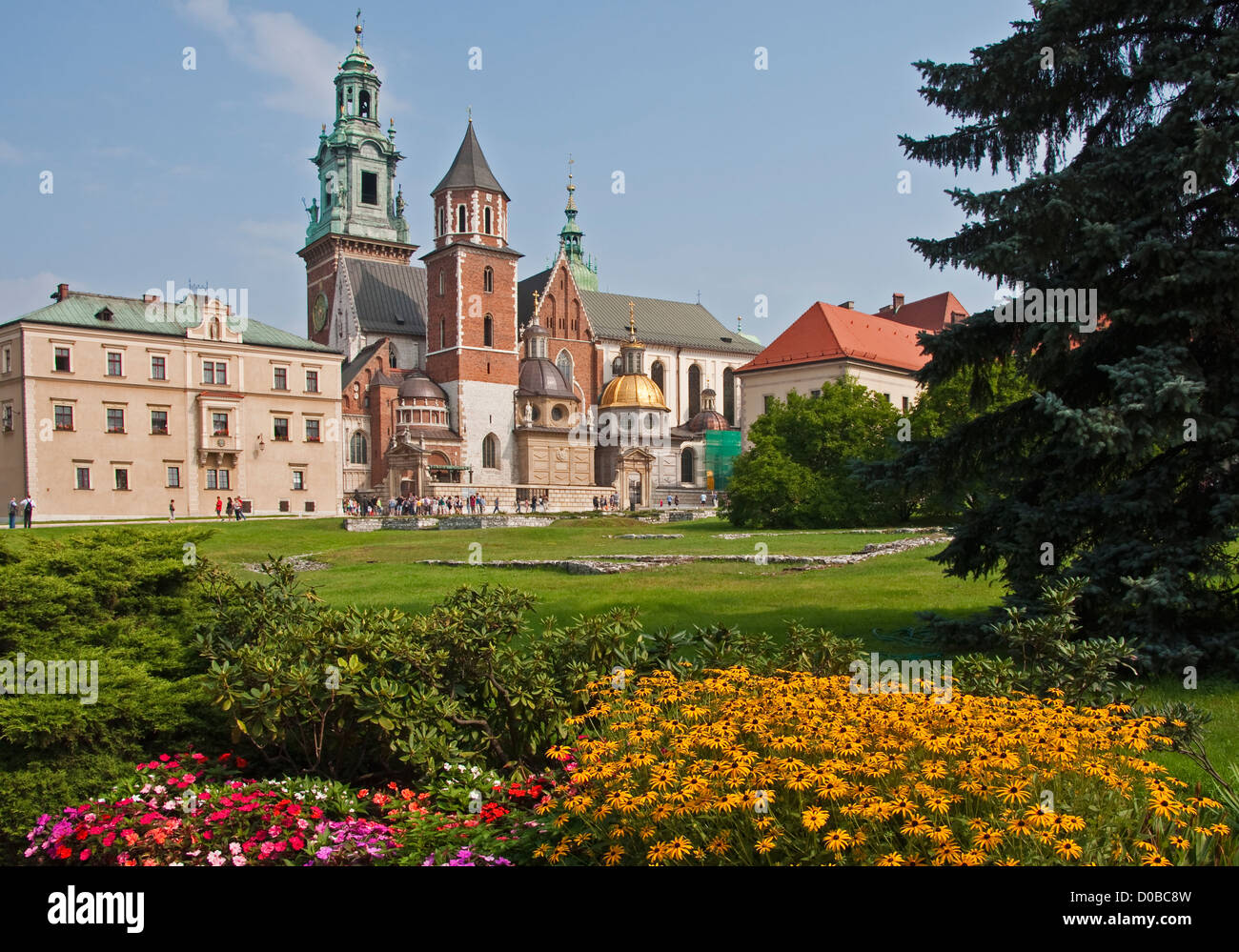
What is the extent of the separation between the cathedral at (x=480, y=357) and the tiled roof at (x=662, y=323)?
A: 0.62 feet

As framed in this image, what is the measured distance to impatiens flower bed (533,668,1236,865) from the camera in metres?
3.53

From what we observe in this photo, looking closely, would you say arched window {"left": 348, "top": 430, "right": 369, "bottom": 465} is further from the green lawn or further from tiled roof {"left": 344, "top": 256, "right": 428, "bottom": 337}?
the green lawn

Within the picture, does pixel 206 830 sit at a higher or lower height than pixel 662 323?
lower

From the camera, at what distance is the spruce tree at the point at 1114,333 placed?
23.1 ft

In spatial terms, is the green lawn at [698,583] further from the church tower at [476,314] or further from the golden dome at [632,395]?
the golden dome at [632,395]

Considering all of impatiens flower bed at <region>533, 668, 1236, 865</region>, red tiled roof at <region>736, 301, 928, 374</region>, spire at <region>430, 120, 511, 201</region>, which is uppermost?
spire at <region>430, 120, 511, 201</region>

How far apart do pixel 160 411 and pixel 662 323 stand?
4540 centimetres

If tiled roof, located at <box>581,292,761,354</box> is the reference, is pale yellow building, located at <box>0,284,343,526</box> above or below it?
below

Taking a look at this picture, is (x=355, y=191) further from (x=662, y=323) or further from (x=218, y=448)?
(x=218, y=448)

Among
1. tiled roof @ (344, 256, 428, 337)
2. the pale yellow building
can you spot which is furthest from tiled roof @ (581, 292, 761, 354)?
the pale yellow building

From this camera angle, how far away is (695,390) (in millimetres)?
80750

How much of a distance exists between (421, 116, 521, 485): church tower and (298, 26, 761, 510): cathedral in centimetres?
9

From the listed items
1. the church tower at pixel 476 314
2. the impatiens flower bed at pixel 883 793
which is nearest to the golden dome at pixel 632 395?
the church tower at pixel 476 314

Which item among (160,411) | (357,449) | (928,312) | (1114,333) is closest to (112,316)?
(160,411)
